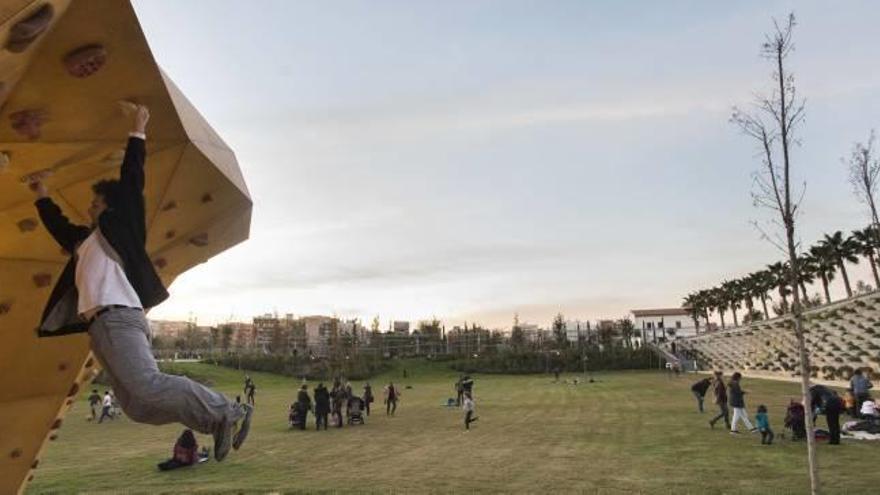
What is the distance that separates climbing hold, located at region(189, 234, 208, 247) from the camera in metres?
7.05

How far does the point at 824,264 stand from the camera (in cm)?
7006

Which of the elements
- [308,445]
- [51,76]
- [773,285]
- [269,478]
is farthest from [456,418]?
[773,285]

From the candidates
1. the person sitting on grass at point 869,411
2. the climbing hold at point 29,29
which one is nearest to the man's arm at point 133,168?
the climbing hold at point 29,29

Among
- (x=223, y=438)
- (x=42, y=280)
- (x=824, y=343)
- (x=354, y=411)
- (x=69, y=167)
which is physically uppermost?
(x=69, y=167)

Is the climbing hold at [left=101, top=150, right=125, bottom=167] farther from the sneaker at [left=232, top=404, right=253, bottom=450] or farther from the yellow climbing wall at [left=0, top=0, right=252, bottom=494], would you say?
the sneaker at [left=232, top=404, right=253, bottom=450]

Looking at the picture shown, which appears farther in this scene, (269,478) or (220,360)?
(220,360)

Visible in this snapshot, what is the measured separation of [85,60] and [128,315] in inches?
74.3

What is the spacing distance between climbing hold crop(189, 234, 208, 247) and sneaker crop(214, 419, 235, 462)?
391 cm

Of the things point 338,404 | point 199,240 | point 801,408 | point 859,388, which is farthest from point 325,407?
point 199,240

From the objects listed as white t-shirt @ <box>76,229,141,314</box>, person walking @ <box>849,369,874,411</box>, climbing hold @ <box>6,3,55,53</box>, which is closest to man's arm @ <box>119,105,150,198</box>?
white t-shirt @ <box>76,229,141,314</box>

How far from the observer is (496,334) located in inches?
4250

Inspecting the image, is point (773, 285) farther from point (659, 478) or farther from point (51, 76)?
point (51, 76)

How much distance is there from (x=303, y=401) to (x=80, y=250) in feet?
78.0

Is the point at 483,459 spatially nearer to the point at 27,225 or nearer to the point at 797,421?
the point at 797,421
